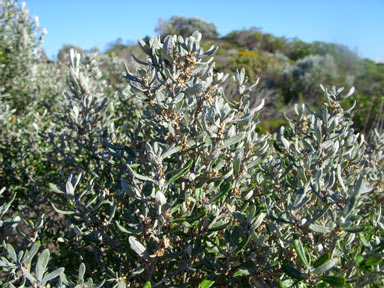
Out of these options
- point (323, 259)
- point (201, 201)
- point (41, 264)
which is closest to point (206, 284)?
point (201, 201)

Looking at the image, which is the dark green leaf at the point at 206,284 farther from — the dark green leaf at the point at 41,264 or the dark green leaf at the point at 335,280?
the dark green leaf at the point at 41,264

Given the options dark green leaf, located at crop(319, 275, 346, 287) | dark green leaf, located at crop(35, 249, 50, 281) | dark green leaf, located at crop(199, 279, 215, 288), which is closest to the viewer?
dark green leaf, located at crop(319, 275, 346, 287)

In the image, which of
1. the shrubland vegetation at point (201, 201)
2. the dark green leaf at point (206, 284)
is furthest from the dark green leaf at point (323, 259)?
the dark green leaf at point (206, 284)

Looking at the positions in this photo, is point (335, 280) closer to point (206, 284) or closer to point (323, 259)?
point (323, 259)

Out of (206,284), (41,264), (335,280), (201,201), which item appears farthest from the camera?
(201,201)

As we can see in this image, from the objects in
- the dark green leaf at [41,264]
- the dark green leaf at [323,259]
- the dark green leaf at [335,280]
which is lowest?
the dark green leaf at [41,264]

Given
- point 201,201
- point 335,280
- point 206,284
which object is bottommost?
point 206,284

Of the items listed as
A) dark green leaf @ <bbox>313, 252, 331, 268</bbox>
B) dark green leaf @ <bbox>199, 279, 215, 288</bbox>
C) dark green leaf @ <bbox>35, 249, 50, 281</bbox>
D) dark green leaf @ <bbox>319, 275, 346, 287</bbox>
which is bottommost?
dark green leaf @ <bbox>199, 279, 215, 288</bbox>

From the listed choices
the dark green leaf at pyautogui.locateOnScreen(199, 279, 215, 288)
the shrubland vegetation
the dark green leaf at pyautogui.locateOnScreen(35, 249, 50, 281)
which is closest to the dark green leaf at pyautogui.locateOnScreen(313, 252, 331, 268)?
the shrubland vegetation

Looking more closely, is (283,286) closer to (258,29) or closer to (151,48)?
(151,48)

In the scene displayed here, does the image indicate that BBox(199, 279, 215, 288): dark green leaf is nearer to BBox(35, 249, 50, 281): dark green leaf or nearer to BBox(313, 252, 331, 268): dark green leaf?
BBox(313, 252, 331, 268): dark green leaf

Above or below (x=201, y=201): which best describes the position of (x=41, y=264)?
below

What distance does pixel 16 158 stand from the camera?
320cm

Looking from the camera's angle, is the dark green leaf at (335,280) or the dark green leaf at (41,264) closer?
the dark green leaf at (335,280)
